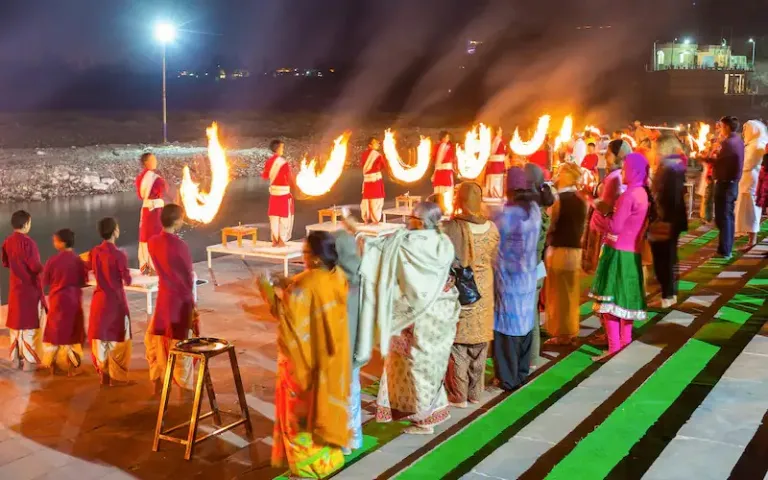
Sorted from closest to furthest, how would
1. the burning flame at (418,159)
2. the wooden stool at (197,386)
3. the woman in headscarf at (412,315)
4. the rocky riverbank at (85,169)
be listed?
the woman in headscarf at (412,315)
the wooden stool at (197,386)
the burning flame at (418,159)
the rocky riverbank at (85,169)

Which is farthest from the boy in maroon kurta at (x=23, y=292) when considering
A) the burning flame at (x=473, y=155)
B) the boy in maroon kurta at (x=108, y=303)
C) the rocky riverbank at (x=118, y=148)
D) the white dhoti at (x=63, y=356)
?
→ the rocky riverbank at (x=118, y=148)

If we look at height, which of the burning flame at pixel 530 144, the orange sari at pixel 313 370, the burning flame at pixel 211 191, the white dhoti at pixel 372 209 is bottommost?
the orange sari at pixel 313 370

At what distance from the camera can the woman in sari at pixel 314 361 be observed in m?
4.27

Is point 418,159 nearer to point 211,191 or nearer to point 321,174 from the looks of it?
point 321,174

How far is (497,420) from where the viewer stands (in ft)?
17.6

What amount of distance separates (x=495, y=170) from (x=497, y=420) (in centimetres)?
1270

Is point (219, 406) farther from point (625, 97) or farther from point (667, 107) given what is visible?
point (667, 107)

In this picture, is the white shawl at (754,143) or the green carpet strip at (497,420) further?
the white shawl at (754,143)

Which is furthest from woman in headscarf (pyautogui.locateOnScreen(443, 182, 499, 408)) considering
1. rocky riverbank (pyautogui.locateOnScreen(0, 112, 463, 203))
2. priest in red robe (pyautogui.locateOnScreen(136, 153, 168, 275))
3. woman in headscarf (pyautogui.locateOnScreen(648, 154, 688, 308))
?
rocky riverbank (pyautogui.locateOnScreen(0, 112, 463, 203))

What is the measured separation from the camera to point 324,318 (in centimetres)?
428

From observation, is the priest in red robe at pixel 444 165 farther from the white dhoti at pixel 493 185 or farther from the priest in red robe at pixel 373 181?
the priest in red robe at pixel 373 181

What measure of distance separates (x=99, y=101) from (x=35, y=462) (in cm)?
8720

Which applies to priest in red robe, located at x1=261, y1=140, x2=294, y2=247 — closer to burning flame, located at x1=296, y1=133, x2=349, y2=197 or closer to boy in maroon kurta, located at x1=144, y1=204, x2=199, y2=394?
burning flame, located at x1=296, y1=133, x2=349, y2=197

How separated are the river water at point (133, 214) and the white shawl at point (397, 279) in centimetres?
682
